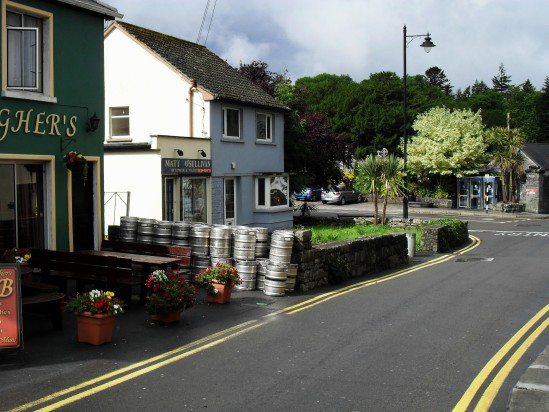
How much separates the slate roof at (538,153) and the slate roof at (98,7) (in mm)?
36401

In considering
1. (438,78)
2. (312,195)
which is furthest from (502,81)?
(312,195)

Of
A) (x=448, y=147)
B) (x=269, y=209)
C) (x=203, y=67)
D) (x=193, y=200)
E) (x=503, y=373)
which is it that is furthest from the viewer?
(x=448, y=147)

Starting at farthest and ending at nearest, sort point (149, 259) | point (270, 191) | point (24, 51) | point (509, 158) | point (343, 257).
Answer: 1. point (509, 158)
2. point (270, 191)
3. point (343, 257)
4. point (24, 51)
5. point (149, 259)

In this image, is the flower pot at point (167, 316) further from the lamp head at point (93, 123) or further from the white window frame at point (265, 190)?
the white window frame at point (265, 190)

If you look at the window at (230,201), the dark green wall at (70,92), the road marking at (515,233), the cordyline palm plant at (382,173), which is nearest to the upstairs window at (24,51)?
the dark green wall at (70,92)

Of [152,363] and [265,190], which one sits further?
[265,190]

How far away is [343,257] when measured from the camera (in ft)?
51.1

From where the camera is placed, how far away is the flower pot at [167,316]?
1023 centimetres

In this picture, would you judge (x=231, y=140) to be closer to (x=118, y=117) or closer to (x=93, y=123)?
(x=118, y=117)

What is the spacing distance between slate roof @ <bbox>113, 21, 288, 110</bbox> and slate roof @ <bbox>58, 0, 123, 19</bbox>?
28.4 ft

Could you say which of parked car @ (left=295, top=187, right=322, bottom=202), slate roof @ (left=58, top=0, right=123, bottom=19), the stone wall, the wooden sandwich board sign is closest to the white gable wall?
slate roof @ (left=58, top=0, right=123, bottom=19)

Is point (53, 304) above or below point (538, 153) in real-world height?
below

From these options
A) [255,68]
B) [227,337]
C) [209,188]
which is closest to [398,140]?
[255,68]

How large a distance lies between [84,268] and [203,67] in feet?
54.6
